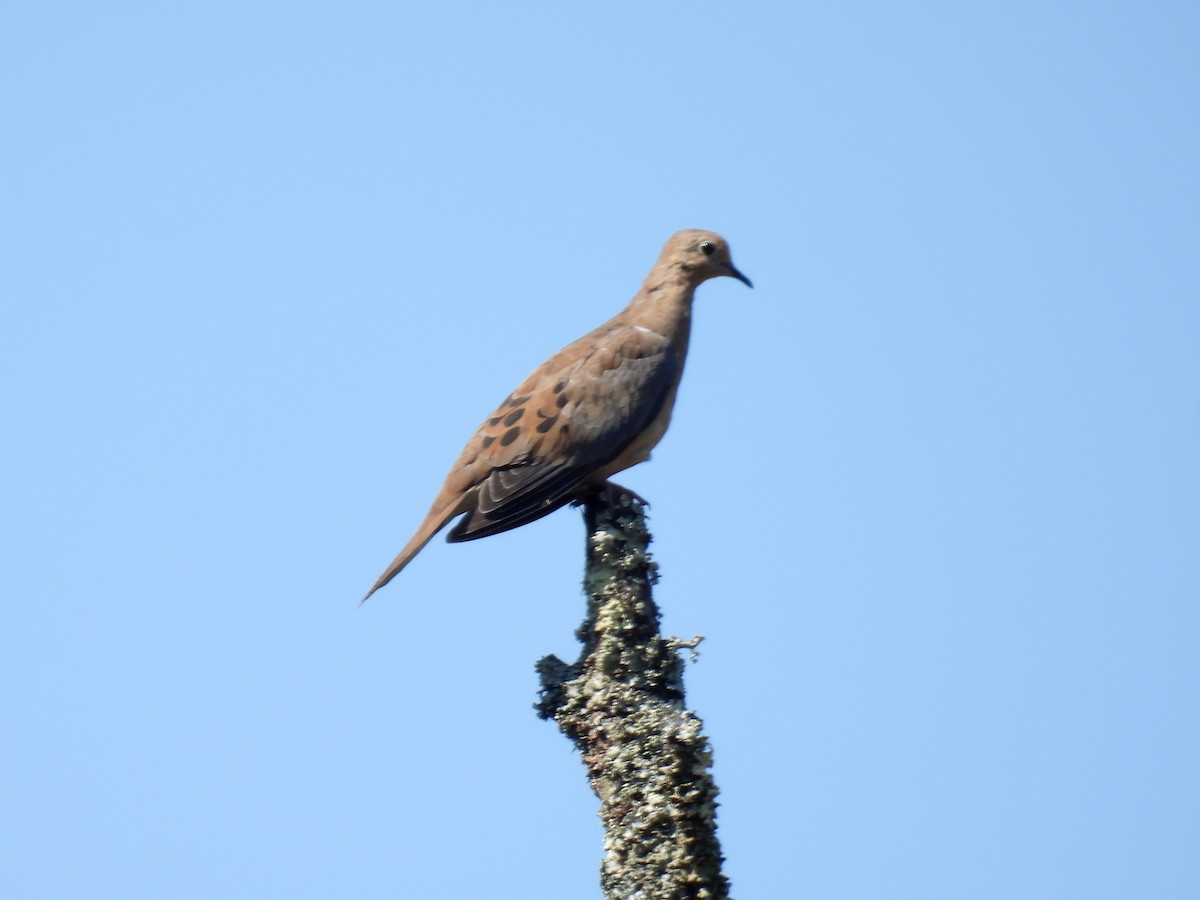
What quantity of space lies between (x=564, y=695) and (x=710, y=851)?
763mm

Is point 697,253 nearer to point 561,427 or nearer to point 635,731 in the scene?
point 561,427

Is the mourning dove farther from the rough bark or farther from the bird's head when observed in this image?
the rough bark

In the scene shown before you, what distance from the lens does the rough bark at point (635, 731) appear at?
4766 mm

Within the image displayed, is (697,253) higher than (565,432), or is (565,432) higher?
(697,253)

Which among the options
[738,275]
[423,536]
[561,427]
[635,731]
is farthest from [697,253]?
[635,731]

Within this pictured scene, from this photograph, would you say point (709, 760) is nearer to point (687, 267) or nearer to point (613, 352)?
point (613, 352)

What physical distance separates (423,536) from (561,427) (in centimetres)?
64

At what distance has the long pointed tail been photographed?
6.30 meters

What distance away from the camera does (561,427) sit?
6.57 m

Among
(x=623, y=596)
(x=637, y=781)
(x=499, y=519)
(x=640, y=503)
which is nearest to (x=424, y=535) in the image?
(x=499, y=519)

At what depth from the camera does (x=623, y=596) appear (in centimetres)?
536

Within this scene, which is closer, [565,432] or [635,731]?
[635,731]

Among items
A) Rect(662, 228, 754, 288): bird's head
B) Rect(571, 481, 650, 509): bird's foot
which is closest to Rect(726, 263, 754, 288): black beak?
Rect(662, 228, 754, 288): bird's head

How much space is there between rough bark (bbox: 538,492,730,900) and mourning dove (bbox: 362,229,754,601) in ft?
2.33
